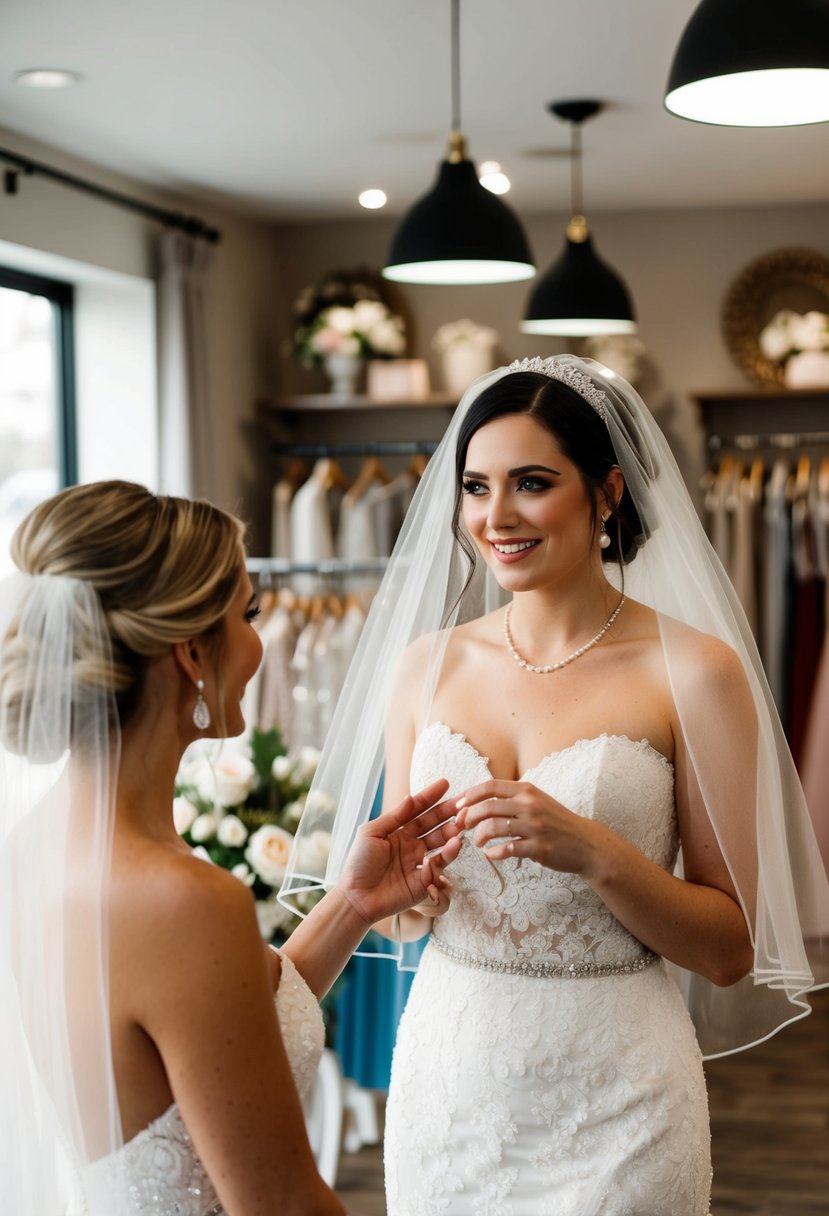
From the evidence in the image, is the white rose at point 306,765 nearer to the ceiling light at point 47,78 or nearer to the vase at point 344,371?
the ceiling light at point 47,78

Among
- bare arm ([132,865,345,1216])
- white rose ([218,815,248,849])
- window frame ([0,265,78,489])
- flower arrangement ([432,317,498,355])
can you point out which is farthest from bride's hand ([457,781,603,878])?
flower arrangement ([432,317,498,355])

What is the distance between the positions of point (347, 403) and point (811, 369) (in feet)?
6.36

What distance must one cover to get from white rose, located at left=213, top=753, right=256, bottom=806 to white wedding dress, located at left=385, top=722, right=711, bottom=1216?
126 cm

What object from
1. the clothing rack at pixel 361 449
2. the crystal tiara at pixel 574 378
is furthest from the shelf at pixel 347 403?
the crystal tiara at pixel 574 378

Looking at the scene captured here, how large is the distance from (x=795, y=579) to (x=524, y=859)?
3933mm

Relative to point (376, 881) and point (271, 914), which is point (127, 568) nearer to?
point (376, 881)

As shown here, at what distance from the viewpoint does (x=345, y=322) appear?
19.5 ft

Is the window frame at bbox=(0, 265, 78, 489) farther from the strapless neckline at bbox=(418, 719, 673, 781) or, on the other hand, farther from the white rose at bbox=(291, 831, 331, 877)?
the strapless neckline at bbox=(418, 719, 673, 781)

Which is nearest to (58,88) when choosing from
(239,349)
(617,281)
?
(617,281)

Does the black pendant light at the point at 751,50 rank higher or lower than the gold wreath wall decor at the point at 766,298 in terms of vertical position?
lower

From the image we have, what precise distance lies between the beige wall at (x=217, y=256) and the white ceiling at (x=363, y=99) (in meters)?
0.13

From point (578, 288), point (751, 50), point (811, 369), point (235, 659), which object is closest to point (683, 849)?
point (235, 659)

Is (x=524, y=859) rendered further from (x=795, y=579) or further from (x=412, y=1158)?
(x=795, y=579)

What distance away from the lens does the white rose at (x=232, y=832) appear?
311 cm
